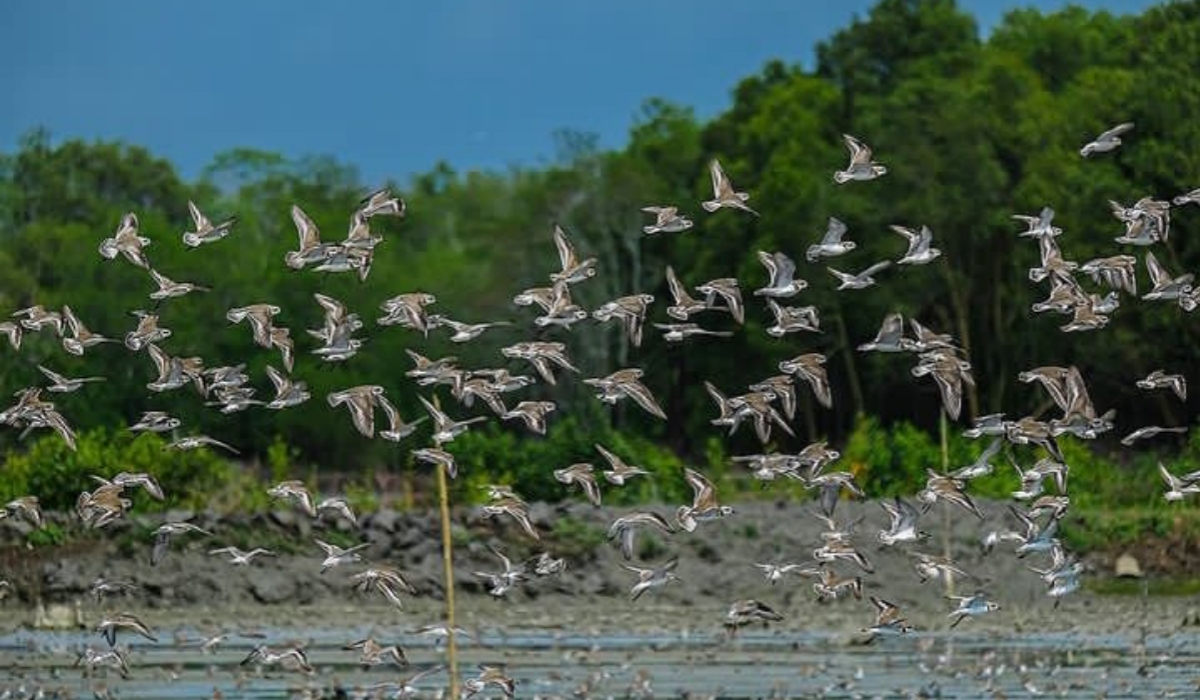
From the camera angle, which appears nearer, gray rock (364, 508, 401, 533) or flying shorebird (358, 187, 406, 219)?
flying shorebird (358, 187, 406, 219)

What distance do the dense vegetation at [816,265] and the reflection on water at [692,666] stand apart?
22053 millimetres

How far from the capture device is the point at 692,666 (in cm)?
3706

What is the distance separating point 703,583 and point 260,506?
1062cm

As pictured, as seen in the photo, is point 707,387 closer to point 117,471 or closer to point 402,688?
point 402,688

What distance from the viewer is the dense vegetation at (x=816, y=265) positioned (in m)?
77.3

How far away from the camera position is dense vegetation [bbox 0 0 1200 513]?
254 ft

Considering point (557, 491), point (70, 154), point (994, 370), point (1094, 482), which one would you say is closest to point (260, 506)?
point (557, 491)

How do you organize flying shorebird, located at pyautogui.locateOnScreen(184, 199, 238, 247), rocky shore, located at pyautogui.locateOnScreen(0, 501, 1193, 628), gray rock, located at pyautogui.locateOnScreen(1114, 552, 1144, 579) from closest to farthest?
flying shorebird, located at pyautogui.locateOnScreen(184, 199, 238, 247), rocky shore, located at pyautogui.locateOnScreen(0, 501, 1193, 628), gray rock, located at pyautogui.locateOnScreen(1114, 552, 1144, 579)

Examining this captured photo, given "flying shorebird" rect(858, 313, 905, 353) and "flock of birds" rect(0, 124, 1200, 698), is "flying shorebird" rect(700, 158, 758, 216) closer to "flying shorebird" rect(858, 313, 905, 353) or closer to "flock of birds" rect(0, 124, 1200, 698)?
"flock of birds" rect(0, 124, 1200, 698)

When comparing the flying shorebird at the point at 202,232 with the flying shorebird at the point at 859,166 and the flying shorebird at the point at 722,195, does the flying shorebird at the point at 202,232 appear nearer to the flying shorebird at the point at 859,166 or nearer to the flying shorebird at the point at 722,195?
the flying shorebird at the point at 722,195

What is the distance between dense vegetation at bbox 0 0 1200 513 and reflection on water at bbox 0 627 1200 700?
22.1 metres

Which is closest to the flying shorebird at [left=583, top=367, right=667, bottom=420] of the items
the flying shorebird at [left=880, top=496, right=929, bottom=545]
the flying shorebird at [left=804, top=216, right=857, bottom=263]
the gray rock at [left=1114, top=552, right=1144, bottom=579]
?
the flying shorebird at [left=804, top=216, right=857, bottom=263]

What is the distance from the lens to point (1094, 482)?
2384 inches

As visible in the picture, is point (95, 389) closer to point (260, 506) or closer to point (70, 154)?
point (260, 506)
